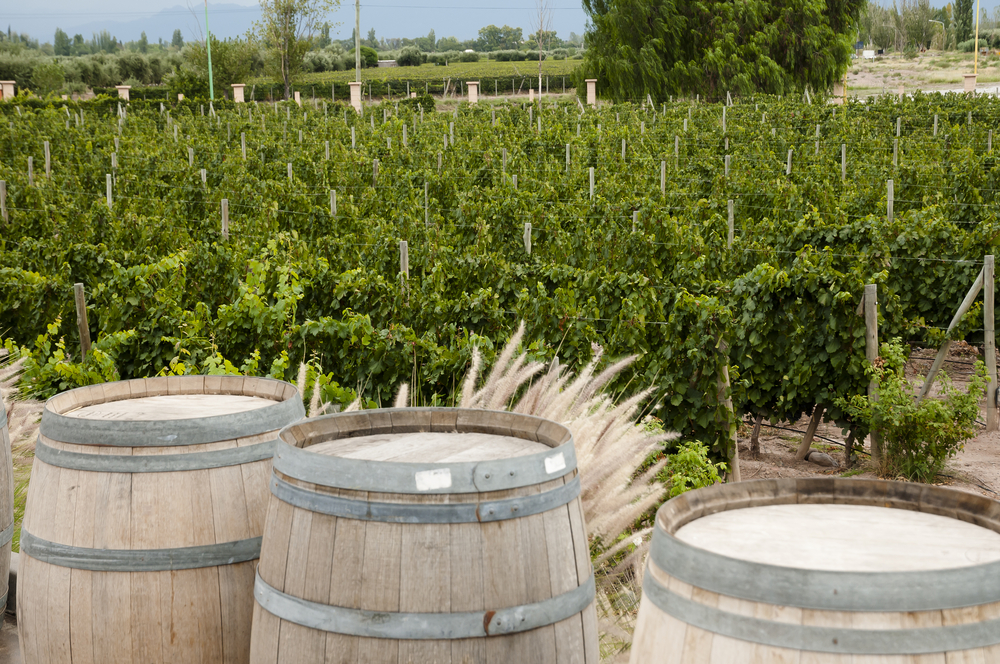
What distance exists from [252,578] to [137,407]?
535 millimetres

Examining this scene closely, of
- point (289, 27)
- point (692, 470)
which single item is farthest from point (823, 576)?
point (289, 27)

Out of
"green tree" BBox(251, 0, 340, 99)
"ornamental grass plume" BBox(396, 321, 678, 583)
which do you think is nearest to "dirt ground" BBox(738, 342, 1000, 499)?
"ornamental grass plume" BBox(396, 321, 678, 583)

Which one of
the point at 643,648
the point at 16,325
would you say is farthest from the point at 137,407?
the point at 16,325

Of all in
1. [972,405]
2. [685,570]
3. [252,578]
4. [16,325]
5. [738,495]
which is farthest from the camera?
[16,325]

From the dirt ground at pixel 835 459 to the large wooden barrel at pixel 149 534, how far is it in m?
5.41

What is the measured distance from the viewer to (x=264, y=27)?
5016 cm

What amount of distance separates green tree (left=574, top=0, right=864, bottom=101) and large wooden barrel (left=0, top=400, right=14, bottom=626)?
36108 millimetres

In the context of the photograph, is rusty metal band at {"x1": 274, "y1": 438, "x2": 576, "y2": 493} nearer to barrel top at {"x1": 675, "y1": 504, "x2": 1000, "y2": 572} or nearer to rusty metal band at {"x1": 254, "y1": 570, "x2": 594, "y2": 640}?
rusty metal band at {"x1": 254, "y1": 570, "x2": 594, "y2": 640}

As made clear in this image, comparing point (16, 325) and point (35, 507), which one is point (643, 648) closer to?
point (35, 507)

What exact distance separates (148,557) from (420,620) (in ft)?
2.41

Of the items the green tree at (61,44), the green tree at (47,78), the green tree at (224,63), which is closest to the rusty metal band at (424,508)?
the green tree at (224,63)

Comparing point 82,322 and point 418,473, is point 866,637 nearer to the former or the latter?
point 418,473

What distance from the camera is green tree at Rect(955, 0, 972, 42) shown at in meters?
94.9

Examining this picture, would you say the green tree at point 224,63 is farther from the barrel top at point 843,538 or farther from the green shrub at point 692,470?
the barrel top at point 843,538
